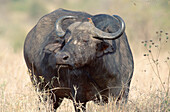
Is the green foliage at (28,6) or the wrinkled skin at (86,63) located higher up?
the green foliage at (28,6)

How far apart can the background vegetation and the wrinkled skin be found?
0.27 metres

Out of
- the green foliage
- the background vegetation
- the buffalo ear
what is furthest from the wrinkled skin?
the green foliage

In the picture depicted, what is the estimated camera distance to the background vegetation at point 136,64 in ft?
16.8

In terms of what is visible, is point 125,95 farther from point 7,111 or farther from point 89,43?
point 7,111

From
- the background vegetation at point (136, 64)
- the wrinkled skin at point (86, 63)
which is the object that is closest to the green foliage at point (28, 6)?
the background vegetation at point (136, 64)

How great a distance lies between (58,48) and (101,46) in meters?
0.66

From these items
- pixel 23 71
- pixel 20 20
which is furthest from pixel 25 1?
pixel 23 71

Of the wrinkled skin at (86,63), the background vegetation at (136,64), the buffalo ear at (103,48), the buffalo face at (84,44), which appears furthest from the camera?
the background vegetation at (136,64)

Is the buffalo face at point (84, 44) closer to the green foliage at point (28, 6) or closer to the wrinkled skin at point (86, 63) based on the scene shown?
the wrinkled skin at point (86, 63)

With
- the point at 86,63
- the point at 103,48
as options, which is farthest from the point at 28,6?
the point at 86,63

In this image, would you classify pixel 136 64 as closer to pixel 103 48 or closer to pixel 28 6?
pixel 103 48

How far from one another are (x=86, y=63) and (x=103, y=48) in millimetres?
386

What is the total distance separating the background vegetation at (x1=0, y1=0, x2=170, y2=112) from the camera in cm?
511

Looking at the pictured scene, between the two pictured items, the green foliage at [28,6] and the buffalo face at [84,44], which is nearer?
the buffalo face at [84,44]
